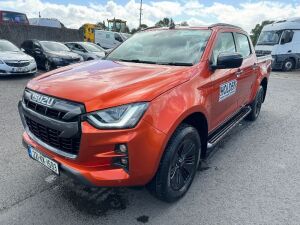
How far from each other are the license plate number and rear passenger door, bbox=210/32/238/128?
1879 millimetres

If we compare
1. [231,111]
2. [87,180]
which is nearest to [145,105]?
[87,180]

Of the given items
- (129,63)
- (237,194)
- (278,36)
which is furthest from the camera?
(278,36)

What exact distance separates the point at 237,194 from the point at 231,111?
1.45 m

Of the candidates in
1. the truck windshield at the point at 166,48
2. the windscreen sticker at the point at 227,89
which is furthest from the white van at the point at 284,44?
the truck windshield at the point at 166,48

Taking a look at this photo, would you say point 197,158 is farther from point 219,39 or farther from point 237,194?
point 219,39

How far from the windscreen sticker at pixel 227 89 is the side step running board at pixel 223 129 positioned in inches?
19.3

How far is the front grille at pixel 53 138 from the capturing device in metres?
2.49

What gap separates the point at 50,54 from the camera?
12086 millimetres

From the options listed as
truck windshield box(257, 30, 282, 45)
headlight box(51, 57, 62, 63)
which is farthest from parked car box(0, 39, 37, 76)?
truck windshield box(257, 30, 282, 45)

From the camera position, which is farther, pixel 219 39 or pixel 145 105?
pixel 219 39

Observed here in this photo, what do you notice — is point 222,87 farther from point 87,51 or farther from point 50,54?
point 87,51

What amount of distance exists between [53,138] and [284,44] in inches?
650

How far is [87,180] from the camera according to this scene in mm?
2428

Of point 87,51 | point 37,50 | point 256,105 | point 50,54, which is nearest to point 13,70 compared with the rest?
point 50,54
